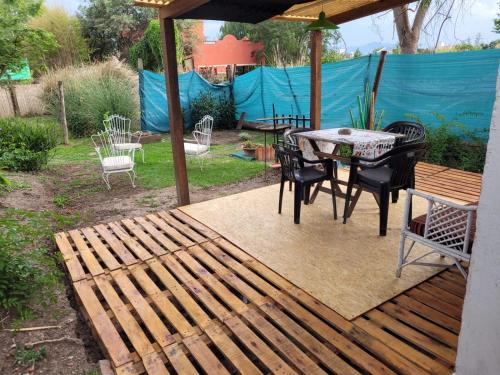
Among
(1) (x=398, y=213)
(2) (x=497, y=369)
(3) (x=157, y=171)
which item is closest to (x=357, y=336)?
(2) (x=497, y=369)

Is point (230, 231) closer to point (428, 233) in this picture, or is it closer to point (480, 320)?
point (428, 233)

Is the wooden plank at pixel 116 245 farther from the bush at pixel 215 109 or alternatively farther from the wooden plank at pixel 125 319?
the bush at pixel 215 109

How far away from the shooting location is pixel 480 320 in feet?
4.26

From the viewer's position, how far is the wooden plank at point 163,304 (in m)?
1.99

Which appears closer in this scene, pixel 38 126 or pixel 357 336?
pixel 357 336

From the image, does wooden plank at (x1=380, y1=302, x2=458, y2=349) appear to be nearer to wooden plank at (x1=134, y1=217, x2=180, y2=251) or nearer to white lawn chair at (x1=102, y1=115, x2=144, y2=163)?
wooden plank at (x1=134, y1=217, x2=180, y2=251)

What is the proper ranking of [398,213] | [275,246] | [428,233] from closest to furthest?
[428,233] < [275,246] < [398,213]

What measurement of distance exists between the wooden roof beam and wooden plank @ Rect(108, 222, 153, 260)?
2130 millimetres

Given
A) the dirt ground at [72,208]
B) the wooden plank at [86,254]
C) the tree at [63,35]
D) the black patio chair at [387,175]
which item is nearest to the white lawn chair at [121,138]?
the dirt ground at [72,208]

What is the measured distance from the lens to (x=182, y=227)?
3.38m

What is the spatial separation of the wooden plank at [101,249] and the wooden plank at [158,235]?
16.4 inches

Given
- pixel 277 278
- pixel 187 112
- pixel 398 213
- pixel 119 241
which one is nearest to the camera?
pixel 277 278

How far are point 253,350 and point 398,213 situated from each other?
2.31 m

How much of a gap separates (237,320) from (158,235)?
→ 4.74 feet
